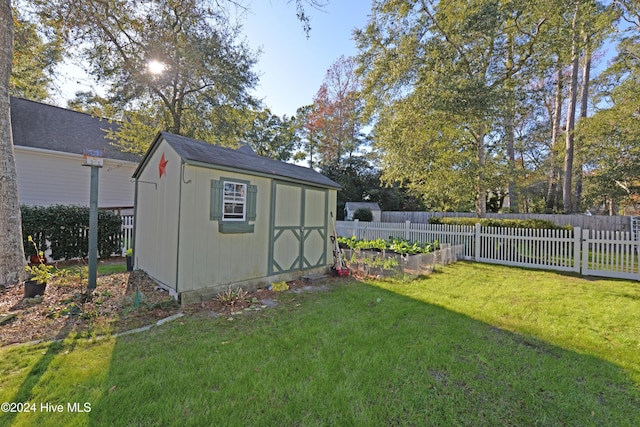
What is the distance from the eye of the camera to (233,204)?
492cm

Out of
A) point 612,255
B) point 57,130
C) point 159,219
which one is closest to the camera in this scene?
point 159,219

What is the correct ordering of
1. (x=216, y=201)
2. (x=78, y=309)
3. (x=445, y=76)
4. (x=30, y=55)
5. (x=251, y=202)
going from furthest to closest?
(x=445, y=76), (x=30, y=55), (x=251, y=202), (x=216, y=201), (x=78, y=309)

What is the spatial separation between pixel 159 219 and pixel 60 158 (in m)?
9.53

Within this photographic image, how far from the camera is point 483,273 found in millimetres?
7203

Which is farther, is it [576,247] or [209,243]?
[576,247]

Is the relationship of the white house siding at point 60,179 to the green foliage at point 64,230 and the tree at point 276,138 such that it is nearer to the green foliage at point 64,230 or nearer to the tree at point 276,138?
the green foliage at point 64,230

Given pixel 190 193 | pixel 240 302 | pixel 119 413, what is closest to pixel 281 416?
pixel 119 413

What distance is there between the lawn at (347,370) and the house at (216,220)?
0.99 m

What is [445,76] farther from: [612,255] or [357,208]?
[357,208]

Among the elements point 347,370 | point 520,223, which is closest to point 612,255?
point 520,223

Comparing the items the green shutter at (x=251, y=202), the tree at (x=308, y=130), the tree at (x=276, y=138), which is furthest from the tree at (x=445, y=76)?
the tree at (x=276, y=138)

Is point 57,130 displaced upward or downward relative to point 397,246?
upward

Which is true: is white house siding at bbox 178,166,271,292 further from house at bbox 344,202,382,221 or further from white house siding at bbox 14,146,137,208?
house at bbox 344,202,382,221

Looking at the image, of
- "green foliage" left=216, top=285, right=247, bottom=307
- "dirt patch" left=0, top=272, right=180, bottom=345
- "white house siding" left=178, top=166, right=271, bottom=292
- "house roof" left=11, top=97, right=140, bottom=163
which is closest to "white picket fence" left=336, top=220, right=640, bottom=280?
"white house siding" left=178, top=166, right=271, bottom=292
